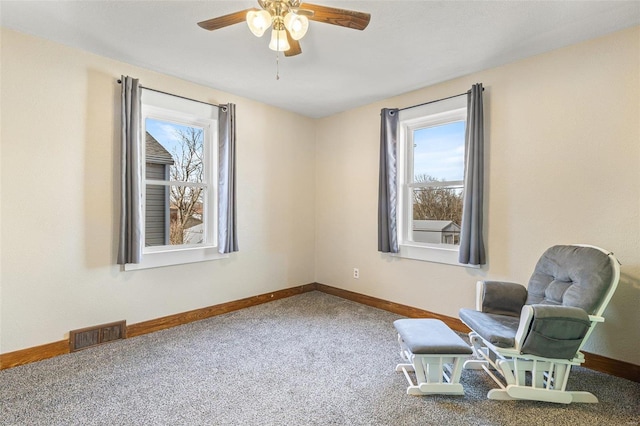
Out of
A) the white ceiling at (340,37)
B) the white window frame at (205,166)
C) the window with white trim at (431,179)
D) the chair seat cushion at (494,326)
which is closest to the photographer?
the chair seat cushion at (494,326)

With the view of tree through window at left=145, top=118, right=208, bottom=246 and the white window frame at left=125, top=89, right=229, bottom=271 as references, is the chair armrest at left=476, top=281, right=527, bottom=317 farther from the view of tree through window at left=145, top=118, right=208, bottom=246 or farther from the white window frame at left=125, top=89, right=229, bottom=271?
the view of tree through window at left=145, top=118, right=208, bottom=246

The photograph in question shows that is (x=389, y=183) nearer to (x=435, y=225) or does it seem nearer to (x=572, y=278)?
(x=435, y=225)

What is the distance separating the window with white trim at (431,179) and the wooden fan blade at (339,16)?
70.7 inches

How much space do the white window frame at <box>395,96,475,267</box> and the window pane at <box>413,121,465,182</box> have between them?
6cm

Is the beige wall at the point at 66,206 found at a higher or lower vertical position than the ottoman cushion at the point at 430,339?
higher

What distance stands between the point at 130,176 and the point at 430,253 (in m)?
3.01

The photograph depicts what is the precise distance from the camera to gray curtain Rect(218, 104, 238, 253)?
3396 mm

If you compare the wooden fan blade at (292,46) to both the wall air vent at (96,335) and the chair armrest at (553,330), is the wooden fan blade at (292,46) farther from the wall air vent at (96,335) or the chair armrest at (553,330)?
the wall air vent at (96,335)

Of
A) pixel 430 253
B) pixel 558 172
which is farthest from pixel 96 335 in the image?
pixel 558 172

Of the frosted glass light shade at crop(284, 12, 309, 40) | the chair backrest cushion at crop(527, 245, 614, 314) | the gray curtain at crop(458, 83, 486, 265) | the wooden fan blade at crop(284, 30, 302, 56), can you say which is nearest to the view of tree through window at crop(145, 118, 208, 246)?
the wooden fan blade at crop(284, 30, 302, 56)

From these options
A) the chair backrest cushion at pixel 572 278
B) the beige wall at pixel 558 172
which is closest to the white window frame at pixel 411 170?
the beige wall at pixel 558 172

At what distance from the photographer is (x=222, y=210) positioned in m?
3.41

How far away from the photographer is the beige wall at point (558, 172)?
7.29 feet

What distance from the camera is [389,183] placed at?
3547 mm
